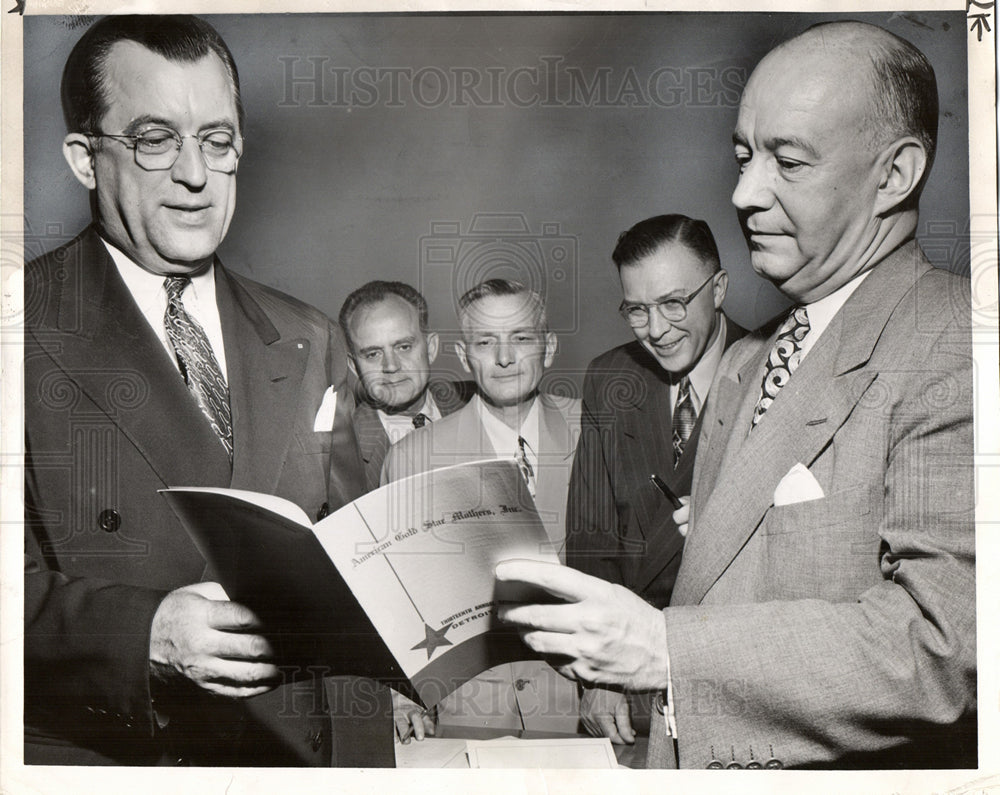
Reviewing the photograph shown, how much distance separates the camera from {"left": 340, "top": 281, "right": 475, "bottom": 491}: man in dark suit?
197cm

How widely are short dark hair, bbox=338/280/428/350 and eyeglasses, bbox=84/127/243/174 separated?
38cm

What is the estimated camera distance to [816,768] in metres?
1.91

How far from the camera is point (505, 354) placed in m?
1.97

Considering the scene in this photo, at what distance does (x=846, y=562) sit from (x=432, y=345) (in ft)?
3.09

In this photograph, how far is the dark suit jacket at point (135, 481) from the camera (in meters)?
1.96

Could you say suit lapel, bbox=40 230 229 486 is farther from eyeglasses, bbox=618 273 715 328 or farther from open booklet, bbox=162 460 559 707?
eyeglasses, bbox=618 273 715 328

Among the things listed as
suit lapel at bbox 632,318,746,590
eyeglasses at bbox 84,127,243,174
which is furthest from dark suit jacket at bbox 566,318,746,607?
eyeglasses at bbox 84,127,243,174

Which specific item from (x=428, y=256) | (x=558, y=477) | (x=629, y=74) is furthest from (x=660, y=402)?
(x=629, y=74)

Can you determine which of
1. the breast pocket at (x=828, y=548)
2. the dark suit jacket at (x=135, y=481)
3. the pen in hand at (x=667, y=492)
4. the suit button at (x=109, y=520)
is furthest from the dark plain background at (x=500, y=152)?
the suit button at (x=109, y=520)

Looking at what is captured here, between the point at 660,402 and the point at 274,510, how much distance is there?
2.67 ft

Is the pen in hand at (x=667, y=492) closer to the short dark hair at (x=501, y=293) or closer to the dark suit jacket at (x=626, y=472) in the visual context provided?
the dark suit jacket at (x=626, y=472)

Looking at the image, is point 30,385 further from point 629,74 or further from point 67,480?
point 629,74

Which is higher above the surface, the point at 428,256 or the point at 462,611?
the point at 428,256

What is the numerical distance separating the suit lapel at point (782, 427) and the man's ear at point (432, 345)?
61cm
